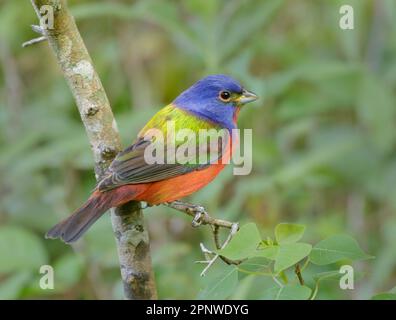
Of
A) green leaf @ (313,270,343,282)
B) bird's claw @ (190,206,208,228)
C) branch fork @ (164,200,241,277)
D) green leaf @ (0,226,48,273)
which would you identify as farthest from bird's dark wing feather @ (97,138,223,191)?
green leaf @ (0,226,48,273)

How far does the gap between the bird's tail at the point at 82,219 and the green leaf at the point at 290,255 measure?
1.04m

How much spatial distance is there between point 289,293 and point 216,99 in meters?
1.92

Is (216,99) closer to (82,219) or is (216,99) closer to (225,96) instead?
(225,96)

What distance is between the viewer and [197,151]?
3.89 m

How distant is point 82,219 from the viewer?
3400mm

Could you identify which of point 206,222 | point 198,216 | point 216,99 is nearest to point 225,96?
point 216,99

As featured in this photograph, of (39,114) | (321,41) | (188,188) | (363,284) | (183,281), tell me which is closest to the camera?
(188,188)

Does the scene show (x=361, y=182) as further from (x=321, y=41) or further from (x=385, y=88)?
(x=321, y=41)

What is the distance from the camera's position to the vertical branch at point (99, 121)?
10.4 feet

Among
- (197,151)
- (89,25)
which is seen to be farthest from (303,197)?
(89,25)

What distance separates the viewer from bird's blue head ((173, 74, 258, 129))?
4.17 meters

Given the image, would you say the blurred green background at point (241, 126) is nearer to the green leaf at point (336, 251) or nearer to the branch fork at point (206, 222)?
the branch fork at point (206, 222)

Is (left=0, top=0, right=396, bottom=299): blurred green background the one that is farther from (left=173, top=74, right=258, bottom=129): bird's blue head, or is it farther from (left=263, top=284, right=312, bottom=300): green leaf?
(left=263, top=284, right=312, bottom=300): green leaf
